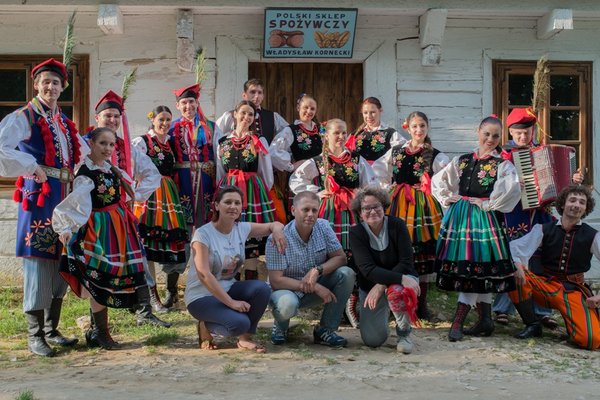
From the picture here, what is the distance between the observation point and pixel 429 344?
4750mm

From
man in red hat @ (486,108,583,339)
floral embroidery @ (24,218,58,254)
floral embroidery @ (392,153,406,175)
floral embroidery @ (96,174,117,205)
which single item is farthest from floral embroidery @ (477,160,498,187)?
floral embroidery @ (24,218,58,254)

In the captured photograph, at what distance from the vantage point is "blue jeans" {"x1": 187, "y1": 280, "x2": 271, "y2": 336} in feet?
14.2

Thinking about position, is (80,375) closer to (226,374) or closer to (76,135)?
(226,374)

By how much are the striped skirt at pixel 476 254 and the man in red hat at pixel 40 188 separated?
263cm

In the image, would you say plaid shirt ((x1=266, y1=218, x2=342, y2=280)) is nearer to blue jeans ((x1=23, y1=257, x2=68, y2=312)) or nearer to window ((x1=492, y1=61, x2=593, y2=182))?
blue jeans ((x1=23, y1=257, x2=68, y2=312))

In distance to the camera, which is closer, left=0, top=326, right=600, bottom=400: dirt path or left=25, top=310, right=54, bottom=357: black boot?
left=0, top=326, right=600, bottom=400: dirt path

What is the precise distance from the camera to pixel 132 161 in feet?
17.0

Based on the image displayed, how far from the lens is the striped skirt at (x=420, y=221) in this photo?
537cm

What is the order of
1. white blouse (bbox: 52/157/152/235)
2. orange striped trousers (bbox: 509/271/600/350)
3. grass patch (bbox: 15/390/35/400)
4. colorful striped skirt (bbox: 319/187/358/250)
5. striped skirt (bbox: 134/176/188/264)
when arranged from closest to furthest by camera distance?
1. grass patch (bbox: 15/390/35/400)
2. white blouse (bbox: 52/157/152/235)
3. orange striped trousers (bbox: 509/271/600/350)
4. colorful striped skirt (bbox: 319/187/358/250)
5. striped skirt (bbox: 134/176/188/264)

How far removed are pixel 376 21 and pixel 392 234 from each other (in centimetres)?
291

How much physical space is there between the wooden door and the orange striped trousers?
261cm

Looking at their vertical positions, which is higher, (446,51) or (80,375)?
(446,51)

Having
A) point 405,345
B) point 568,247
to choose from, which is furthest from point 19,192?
point 568,247

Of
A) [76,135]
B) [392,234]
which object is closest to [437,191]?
[392,234]
